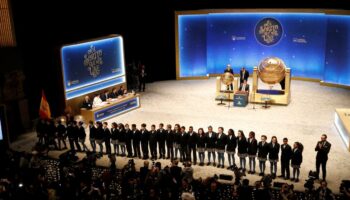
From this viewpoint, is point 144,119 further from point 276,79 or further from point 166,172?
point 166,172

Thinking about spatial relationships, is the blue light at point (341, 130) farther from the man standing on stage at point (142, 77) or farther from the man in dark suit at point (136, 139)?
the man standing on stage at point (142, 77)

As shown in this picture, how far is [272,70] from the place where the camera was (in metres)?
22.1

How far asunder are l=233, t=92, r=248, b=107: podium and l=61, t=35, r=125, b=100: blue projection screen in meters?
5.84

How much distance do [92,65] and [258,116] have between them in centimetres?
815

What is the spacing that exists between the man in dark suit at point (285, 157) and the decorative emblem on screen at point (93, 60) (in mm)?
10972

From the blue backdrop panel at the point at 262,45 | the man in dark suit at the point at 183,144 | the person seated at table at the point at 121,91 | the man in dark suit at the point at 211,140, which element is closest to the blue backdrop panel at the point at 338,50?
the blue backdrop panel at the point at 262,45

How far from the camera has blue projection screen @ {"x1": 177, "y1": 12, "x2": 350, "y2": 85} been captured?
85.9ft

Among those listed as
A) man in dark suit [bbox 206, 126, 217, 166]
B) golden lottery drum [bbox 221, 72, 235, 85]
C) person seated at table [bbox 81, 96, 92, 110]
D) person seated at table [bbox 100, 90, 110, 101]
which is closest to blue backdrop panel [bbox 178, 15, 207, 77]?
golden lottery drum [bbox 221, 72, 235, 85]

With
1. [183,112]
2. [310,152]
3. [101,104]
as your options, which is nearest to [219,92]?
[183,112]

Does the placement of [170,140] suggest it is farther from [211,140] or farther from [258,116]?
[258,116]

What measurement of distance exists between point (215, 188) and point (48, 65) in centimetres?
1201

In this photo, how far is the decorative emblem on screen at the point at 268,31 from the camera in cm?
2744

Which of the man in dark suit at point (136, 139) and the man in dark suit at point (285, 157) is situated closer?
the man in dark suit at point (285, 157)

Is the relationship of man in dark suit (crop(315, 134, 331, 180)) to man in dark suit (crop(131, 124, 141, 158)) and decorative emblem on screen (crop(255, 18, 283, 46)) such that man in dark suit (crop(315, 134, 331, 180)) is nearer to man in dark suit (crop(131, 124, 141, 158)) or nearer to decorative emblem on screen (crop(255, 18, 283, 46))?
man in dark suit (crop(131, 124, 141, 158))
